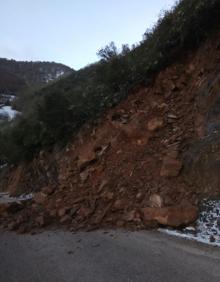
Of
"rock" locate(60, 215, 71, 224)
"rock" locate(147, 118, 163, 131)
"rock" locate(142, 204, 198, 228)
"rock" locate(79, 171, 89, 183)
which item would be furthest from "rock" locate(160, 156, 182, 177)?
"rock" locate(79, 171, 89, 183)

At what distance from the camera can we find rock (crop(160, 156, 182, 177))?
801 cm

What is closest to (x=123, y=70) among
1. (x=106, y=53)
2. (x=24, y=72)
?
(x=106, y=53)

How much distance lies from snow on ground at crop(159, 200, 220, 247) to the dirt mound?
0.17 meters

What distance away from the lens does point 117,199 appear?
28.0 feet

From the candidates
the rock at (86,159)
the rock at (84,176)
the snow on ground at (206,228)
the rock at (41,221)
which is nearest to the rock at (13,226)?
the rock at (41,221)

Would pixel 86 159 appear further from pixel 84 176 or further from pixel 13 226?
pixel 13 226

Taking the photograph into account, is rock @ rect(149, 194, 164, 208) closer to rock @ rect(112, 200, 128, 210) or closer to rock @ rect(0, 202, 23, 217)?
rock @ rect(112, 200, 128, 210)

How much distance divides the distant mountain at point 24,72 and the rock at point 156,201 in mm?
73505

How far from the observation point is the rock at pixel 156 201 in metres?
7.55

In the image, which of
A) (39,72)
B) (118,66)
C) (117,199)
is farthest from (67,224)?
(39,72)

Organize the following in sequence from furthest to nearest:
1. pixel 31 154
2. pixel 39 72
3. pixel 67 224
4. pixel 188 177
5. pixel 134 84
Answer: pixel 39 72 → pixel 31 154 → pixel 134 84 → pixel 67 224 → pixel 188 177

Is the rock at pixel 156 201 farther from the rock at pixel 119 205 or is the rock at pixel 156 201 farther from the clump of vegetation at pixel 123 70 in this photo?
the clump of vegetation at pixel 123 70

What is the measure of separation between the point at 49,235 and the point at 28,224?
107 centimetres

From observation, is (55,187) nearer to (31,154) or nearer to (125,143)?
(125,143)
